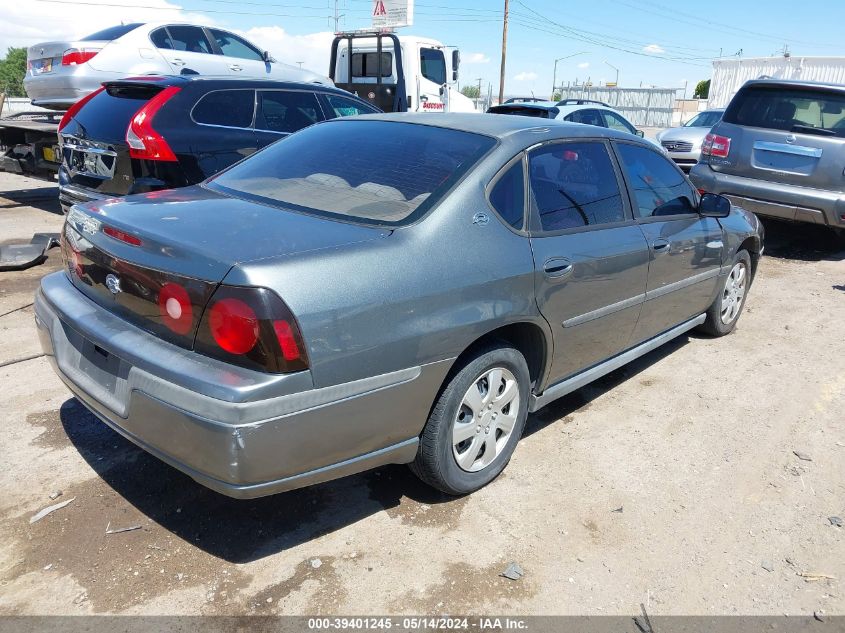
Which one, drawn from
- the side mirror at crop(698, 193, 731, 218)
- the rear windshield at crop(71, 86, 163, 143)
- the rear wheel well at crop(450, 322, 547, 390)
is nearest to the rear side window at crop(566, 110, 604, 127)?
the side mirror at crop(698, 193, 731, 218)

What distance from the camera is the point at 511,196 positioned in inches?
118

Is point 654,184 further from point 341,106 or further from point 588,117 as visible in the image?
point 588,117

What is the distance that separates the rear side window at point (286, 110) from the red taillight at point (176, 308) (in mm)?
4221

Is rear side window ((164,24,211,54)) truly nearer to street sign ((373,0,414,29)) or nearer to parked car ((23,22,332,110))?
parked car ((23,22,332,110))

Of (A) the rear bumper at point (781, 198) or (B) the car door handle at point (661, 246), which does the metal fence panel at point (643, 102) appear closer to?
(A) the rear bumper at point (781, 198)

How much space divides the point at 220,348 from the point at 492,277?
113 cm

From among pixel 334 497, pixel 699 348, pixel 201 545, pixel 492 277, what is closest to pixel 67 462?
pixel 201 545

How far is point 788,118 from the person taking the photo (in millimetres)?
7555

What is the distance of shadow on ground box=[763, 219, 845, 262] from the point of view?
326 inches

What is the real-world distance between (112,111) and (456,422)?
176 inches

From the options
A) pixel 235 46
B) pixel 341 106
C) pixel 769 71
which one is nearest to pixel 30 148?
pixel 341 106

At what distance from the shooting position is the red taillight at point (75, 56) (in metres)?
8.98

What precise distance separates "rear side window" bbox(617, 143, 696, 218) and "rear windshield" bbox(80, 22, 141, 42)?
820cm

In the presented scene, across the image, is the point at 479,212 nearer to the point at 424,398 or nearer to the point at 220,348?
the point at 424,398
